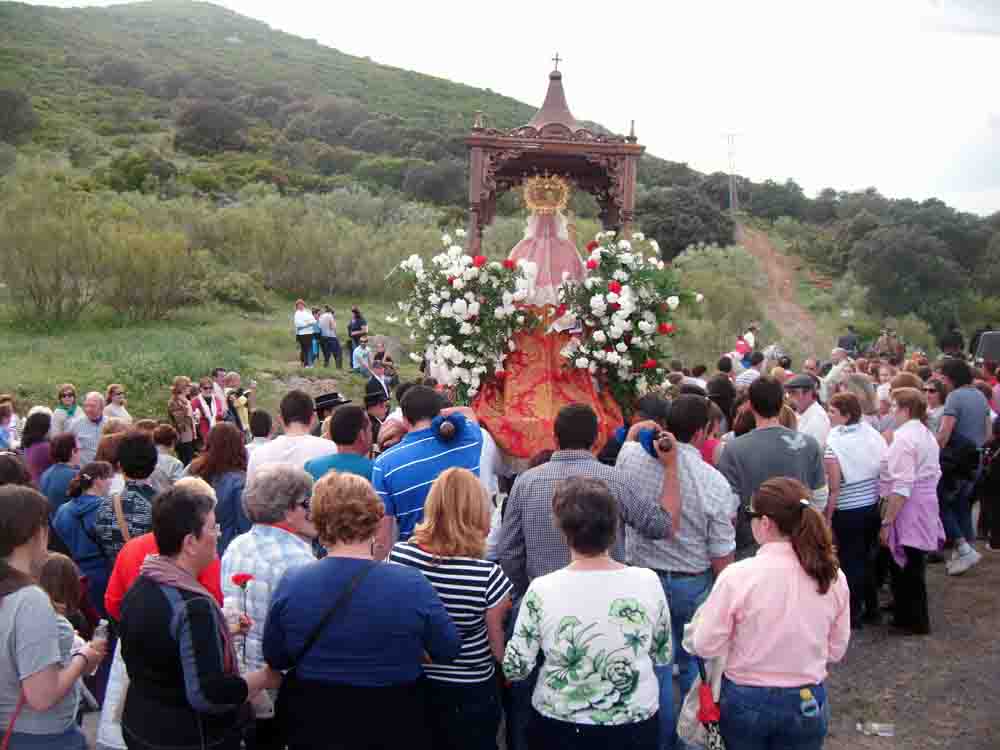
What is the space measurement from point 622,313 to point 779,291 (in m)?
41.7

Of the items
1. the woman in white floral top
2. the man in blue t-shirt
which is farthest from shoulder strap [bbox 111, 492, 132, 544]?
the woman in white floral top

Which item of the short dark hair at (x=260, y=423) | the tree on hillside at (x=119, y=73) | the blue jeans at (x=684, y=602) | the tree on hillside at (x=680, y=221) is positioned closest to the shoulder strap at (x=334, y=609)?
the blue jeans at (x=684, y=602)

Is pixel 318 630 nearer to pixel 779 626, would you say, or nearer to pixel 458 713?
pixel 458 713

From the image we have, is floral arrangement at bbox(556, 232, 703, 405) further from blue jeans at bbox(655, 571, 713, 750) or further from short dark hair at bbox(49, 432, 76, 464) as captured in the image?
short dark hair at bbox(49, 432, 76, 464)

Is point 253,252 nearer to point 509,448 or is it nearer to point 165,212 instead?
point 165,212

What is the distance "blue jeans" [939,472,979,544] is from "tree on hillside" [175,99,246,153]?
56699 millimetres

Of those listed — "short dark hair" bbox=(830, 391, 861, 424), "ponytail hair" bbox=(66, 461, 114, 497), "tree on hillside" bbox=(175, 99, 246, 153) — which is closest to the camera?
"ponytail hair" bbox=(66, 461, 114, 497)

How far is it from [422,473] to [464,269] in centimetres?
378

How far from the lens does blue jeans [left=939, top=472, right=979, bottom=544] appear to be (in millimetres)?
→ 8570

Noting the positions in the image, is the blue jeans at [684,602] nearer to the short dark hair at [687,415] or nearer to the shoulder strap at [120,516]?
the short dark hair at [687,415]

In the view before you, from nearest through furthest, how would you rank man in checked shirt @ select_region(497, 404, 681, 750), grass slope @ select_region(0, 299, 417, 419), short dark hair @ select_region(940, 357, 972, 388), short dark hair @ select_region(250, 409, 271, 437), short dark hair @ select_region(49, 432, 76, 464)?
man in checked shirt @ select_region(497, 404, 681, 750), short dark hair @ select_region(49, 432, 76, 464), short dark hair @ select_region(250, 409, 271, 437), short dark hair @ select_region(940, 357, 972, 388), grass slope @ select_region(0, 299, 417, 419)

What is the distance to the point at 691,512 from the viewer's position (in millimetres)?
4980

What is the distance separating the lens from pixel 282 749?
157 inches

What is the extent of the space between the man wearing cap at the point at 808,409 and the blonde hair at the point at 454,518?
4.17m
